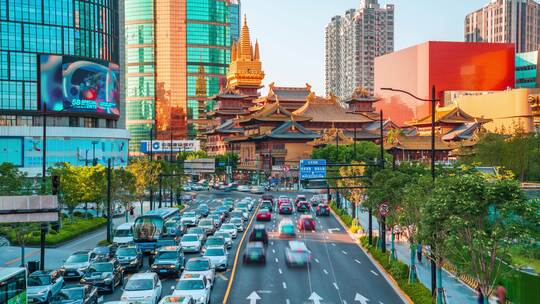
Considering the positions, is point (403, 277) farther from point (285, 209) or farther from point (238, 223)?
point (285, 209)

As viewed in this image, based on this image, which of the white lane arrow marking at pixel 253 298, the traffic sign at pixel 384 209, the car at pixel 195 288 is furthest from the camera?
the traffic sign at pixel 384 209

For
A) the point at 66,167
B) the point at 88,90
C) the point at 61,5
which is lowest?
the point at 66,167

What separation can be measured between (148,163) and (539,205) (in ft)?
193

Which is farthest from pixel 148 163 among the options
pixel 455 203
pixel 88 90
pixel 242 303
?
pixel 455 203

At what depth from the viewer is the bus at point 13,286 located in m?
21.8

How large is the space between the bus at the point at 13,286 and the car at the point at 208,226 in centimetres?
2997

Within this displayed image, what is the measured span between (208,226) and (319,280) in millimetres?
21396

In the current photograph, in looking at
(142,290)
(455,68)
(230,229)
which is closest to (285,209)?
(230,229)

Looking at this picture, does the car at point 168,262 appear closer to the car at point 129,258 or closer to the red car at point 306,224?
the car at point 129,258

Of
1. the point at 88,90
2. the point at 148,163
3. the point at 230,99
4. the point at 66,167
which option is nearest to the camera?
the point at 66,167

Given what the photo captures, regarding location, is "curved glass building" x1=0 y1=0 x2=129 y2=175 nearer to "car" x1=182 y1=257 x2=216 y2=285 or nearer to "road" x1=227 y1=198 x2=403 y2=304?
"road" x1=227 y1=198 x2=403 y2=304

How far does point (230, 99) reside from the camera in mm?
163750

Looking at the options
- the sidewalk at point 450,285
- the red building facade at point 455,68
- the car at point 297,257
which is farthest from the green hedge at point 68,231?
the red building facade at point 455,68

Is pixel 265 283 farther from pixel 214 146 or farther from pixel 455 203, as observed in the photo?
pixel 214 146
